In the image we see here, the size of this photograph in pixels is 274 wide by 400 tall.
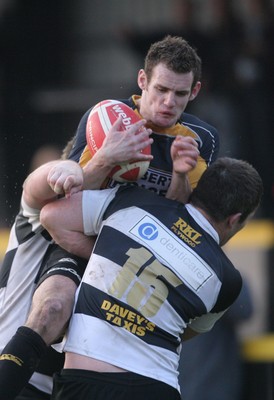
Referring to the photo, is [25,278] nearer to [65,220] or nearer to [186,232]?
[65,220]

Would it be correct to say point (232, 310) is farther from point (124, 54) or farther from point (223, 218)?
point (124, 54)

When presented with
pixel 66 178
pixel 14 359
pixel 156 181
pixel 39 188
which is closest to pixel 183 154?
pixel 156 181

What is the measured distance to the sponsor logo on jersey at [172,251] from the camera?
4988 millimetres

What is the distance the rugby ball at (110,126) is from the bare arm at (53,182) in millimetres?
200

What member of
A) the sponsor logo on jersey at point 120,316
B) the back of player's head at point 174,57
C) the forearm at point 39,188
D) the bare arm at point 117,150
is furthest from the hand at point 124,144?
the sponsor logo on jersey at point 120,316

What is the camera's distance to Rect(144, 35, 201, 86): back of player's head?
16.9 feet

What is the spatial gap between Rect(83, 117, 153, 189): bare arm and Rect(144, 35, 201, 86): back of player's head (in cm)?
31

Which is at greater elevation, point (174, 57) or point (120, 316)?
point (174, 57)

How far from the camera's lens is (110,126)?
5.05 metres

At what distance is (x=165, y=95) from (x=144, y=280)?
2.73 ft

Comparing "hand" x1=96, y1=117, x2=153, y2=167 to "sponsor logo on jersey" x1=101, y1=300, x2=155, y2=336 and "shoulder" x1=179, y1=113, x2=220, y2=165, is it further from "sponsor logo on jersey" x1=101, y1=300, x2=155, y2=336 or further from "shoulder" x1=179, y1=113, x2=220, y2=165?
"sponsor logo on jersey" x1=101, y1=300, x2=155, y2=336

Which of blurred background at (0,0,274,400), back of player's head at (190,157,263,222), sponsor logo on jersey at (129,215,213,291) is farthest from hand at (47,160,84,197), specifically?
blurred background at (0,0,274,400)

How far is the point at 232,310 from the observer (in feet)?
23.6

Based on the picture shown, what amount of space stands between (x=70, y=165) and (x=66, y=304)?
0.61m
